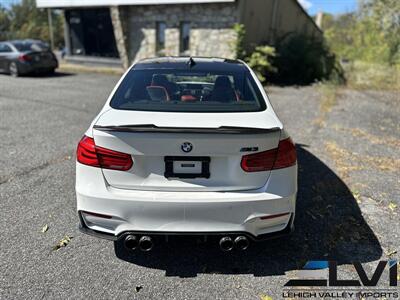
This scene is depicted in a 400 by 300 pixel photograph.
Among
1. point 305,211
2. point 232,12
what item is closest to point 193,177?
point 305,211

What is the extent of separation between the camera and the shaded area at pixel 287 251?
9.64 feet

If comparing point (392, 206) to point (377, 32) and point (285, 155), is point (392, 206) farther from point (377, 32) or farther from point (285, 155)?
point (377, 32)

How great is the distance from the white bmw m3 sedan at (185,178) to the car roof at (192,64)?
1076 millimetres

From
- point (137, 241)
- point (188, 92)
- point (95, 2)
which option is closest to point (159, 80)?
point (188, 92)

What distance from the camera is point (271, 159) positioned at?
2584 mm

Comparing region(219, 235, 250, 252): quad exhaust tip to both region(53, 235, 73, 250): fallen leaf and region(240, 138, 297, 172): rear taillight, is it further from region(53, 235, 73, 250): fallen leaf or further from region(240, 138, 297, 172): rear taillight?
region(53, 235, 73, 250): fallen leaf

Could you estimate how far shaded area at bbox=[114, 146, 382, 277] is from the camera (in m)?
2.94

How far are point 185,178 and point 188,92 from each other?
123 centimetres

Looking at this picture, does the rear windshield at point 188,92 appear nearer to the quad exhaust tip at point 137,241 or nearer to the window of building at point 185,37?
the quad exhaust tip at point 137,241

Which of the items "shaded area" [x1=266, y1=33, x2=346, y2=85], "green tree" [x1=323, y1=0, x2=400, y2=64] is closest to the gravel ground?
"shaded area" [x1=266, y1=33, x2=346, y2=85]

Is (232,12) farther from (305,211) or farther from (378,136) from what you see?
(305,211)

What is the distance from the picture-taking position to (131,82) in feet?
11.1

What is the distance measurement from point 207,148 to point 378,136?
234 inches

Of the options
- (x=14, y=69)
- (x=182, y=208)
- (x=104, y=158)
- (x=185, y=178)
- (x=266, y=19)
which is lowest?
(x=14, y=69)
